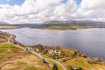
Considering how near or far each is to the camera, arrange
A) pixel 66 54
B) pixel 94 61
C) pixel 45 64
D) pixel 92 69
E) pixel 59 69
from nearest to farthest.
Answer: pixel 59 69 → pixel 92 69 → pixel 45 64 → pixel 94 61 → pixel 66 54

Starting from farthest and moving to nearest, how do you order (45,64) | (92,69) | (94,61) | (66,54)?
(66,54), (94,61), (45,64), (92,69)

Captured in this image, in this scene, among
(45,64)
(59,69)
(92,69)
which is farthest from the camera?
(45,64)

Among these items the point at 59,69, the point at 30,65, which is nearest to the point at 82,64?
the point at 59,69

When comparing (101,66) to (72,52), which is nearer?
(101,66)

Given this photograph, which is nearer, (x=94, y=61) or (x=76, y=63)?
(x=76, y=63)

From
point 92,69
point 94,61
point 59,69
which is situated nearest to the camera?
point 59,69

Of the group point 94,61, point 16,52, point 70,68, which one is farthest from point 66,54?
point 70,68

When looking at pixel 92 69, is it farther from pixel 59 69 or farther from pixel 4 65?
pixel 4 65

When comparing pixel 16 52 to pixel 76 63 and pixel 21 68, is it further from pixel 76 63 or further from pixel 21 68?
pixel 76 63
